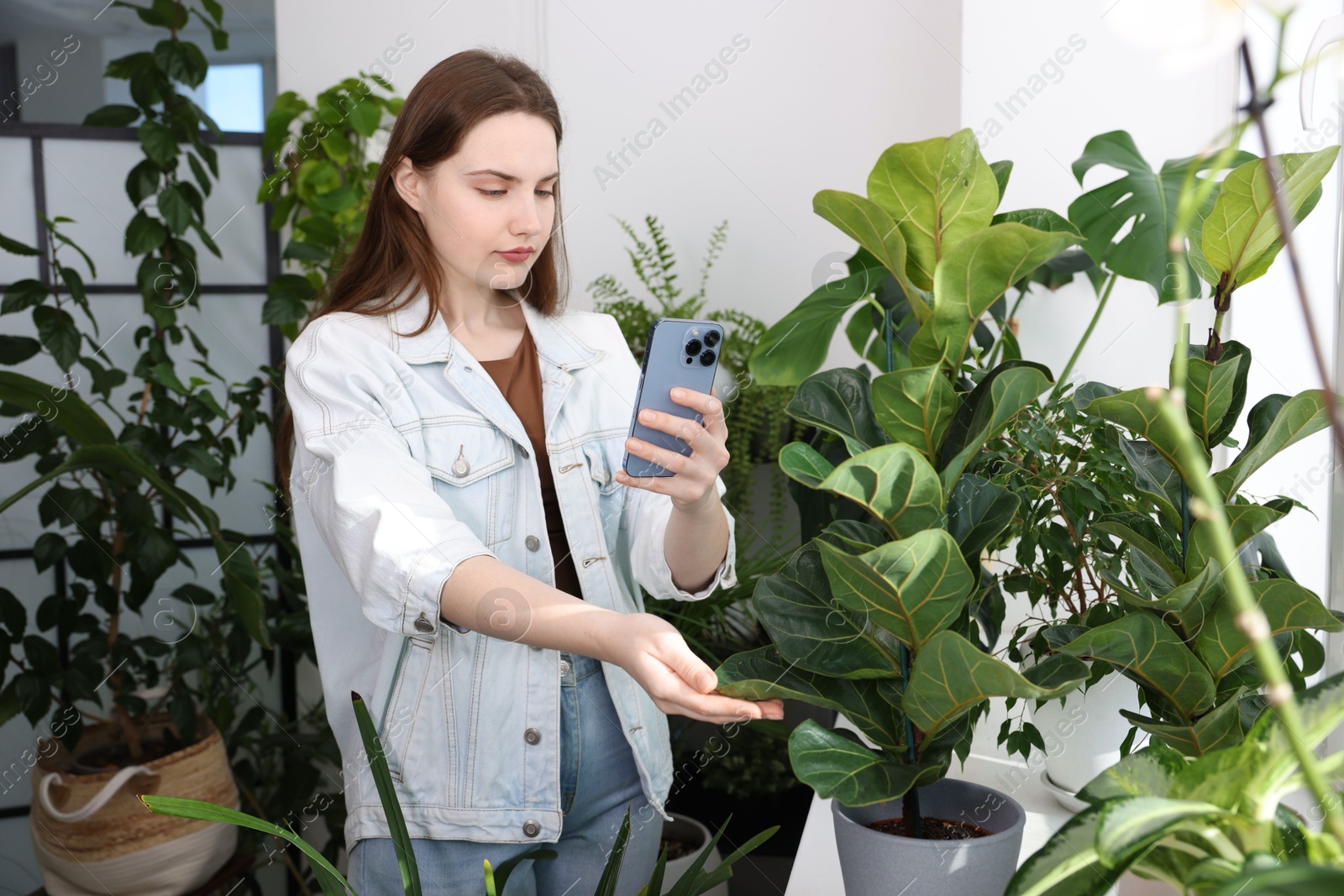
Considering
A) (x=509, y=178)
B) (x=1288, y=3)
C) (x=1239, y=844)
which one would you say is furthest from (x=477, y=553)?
(x=1288, y=3)

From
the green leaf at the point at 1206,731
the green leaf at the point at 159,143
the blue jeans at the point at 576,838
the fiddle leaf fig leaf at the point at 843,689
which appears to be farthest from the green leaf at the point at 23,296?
the green leaf at the point at 1206,731

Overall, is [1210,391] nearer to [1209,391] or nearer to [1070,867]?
[1209,391]

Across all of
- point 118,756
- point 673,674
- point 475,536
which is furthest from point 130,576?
point 673,674

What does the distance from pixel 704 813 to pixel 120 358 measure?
1.73 meters

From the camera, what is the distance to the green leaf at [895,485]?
51 centimetres

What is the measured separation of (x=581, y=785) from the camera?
1.07 meters

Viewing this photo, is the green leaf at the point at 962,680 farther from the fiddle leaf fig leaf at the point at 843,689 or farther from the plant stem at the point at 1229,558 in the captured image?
the plant stem at the point at 1229,558

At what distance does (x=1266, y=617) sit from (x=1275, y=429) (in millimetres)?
114

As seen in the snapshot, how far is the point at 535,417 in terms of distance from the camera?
3.79ft

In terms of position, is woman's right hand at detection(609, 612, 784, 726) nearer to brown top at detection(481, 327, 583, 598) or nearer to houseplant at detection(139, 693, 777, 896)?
houseplant at detection(139, 693, 777, 896)

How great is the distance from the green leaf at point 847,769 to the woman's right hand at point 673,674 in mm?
27

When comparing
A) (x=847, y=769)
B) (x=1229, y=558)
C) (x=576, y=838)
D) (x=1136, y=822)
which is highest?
(x=1229, y=558)

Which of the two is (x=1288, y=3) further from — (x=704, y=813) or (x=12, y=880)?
(x=12, y=880)

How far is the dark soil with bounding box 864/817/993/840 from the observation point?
0.65 m
